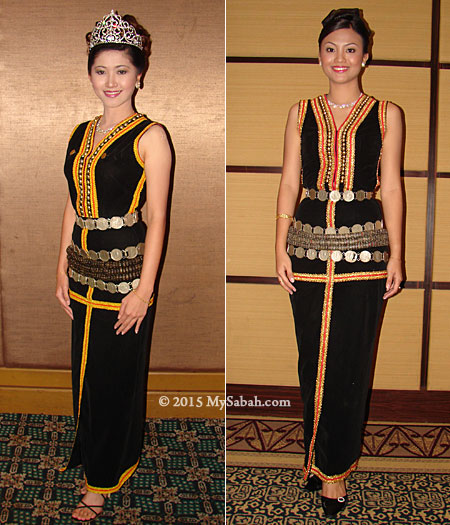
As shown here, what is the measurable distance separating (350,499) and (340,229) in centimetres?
97

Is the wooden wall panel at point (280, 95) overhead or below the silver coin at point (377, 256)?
overhead

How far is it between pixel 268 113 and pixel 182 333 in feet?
3.29

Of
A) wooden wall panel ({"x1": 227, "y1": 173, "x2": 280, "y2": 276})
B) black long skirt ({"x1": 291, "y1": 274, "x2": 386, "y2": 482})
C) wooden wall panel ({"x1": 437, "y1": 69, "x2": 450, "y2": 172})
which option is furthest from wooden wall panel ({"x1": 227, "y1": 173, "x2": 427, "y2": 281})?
black long skirt ({"x1": 291, "y1": 274, "x2": 386, "y2": 482})

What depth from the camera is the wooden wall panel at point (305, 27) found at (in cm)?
206

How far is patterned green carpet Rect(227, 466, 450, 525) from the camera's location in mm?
1797

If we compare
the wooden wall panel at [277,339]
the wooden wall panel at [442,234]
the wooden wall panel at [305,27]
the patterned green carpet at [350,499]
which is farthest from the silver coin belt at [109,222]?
the wooden wall panel at [442,234]

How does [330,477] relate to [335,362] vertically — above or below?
below

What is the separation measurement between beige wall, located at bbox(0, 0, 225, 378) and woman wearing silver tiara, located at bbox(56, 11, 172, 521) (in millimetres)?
414

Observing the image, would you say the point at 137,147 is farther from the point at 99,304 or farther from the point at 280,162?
the point at 280,162

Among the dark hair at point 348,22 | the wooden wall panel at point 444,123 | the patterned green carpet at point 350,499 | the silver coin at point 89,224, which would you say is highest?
the dark hair at point 348,22

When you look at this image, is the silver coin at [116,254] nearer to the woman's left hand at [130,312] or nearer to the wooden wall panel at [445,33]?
the woman's left hand at [130,312]

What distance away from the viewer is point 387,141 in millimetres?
1697

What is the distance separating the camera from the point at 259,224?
2.22m

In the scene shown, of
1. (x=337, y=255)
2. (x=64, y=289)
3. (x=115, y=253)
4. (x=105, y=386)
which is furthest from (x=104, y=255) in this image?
(x=337, y=255)
